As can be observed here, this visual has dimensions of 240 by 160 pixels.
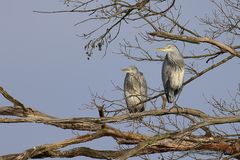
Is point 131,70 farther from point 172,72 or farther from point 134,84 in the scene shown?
point 172,72

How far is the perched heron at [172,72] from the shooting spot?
11039mm

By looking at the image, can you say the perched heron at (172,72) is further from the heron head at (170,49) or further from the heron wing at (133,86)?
the heron wing at (133,86)

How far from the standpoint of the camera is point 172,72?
11148mm

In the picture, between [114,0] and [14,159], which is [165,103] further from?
[14,159]

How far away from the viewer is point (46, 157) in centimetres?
948

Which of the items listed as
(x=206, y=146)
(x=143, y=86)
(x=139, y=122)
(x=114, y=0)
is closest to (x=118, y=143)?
(x=139, y=122)

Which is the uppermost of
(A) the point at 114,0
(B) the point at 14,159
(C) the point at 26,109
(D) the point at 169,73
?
(A) the point at 114,0

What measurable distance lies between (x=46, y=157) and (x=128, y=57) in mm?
2832

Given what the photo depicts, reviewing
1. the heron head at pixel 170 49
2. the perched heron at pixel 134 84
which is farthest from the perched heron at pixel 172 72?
the perched heron at pixel 134 84

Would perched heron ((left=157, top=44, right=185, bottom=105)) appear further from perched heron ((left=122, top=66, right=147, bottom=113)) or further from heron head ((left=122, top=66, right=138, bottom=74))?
heron head ((left=122, top=66, right=138, bottom=74))

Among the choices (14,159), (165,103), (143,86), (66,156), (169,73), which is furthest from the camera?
(143,86)

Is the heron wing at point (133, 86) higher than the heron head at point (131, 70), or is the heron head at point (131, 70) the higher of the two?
the heron head at point (131, 70)

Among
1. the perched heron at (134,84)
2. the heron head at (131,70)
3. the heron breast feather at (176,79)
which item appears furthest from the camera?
the heron head at (131,70)

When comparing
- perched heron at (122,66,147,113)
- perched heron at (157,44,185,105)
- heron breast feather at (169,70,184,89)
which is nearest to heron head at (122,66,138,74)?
perched heron at (122,66,147,113)
